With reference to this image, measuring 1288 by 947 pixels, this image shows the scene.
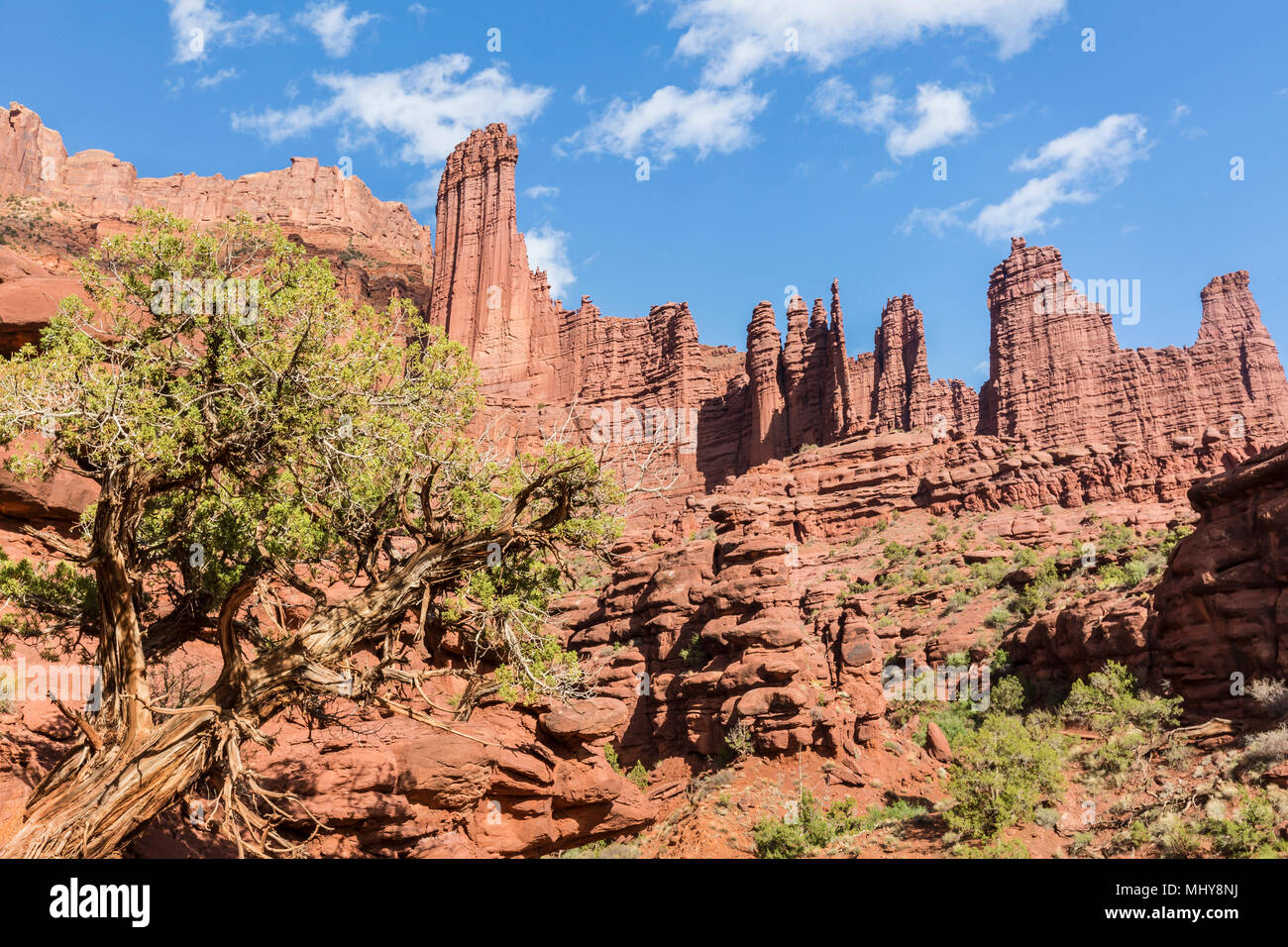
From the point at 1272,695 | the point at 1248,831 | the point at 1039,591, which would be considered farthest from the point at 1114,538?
the point at 1248,831

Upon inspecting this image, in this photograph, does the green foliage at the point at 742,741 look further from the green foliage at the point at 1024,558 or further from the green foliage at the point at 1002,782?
the green foliage at the point at 1024,558

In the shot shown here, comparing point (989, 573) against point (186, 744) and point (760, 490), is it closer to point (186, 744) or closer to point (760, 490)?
point (760, 490)

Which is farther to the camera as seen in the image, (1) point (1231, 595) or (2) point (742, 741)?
(2) point (742, 741)

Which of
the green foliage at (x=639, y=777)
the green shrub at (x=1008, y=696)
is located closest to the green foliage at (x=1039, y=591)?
the green shrub at (x=1008, y=696)

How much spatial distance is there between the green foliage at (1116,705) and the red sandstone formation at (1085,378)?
61.3m

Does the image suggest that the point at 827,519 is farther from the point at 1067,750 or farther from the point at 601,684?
the point at 1067,750

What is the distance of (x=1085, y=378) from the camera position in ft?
287

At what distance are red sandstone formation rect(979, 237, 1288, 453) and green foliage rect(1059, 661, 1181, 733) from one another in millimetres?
61347

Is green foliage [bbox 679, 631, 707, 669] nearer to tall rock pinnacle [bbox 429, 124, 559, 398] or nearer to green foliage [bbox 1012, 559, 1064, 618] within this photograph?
green foliage [bbox 1012, 559, 1064, 618]

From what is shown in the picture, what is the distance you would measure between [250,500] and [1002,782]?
20.2 m

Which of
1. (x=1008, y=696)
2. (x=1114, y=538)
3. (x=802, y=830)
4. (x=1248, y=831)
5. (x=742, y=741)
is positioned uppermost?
(x=1114, y=538)
